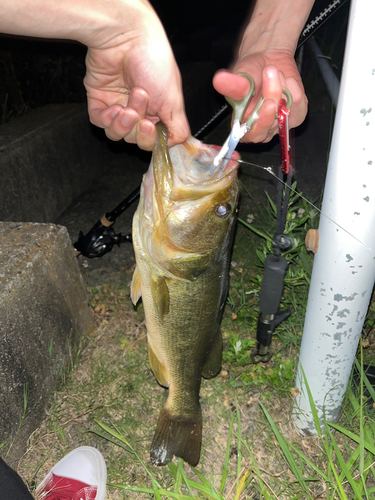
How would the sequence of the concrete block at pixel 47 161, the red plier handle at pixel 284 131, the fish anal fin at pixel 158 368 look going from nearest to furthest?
the red plier handle at pixel 284 131 → the fish anal fin at pixel 158 368 → the concrete block at pixel 47 161

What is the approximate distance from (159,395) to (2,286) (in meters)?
1.23

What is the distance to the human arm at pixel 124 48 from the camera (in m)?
1.28

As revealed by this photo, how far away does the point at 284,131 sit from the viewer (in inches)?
55.1

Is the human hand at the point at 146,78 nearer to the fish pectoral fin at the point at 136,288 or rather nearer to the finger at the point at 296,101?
the finger at the point at 296,101

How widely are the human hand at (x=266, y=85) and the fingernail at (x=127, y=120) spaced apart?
38cm

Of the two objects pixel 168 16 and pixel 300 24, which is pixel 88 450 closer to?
pixel 300 24

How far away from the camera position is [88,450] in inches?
88.1

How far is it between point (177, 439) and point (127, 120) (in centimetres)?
166

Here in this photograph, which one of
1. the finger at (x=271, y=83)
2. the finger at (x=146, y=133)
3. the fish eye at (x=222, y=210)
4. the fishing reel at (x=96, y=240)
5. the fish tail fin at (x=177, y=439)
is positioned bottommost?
the fish tail fin at (x=177, y=439)

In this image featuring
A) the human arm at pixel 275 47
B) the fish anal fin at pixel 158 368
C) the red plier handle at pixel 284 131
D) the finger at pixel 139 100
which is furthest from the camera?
the fish anal fin at pixel 158 368

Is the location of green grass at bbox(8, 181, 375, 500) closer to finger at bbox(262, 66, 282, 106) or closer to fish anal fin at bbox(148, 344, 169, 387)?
fish anal fin at bbox(148, 344, 169, 387)

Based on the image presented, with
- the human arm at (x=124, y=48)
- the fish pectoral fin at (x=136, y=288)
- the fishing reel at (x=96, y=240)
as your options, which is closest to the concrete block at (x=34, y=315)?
the fishing reel at (x=96, y=240)

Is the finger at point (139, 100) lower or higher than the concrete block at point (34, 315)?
higher

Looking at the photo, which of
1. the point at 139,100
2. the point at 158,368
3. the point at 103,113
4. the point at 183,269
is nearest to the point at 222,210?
the point at 183,269
